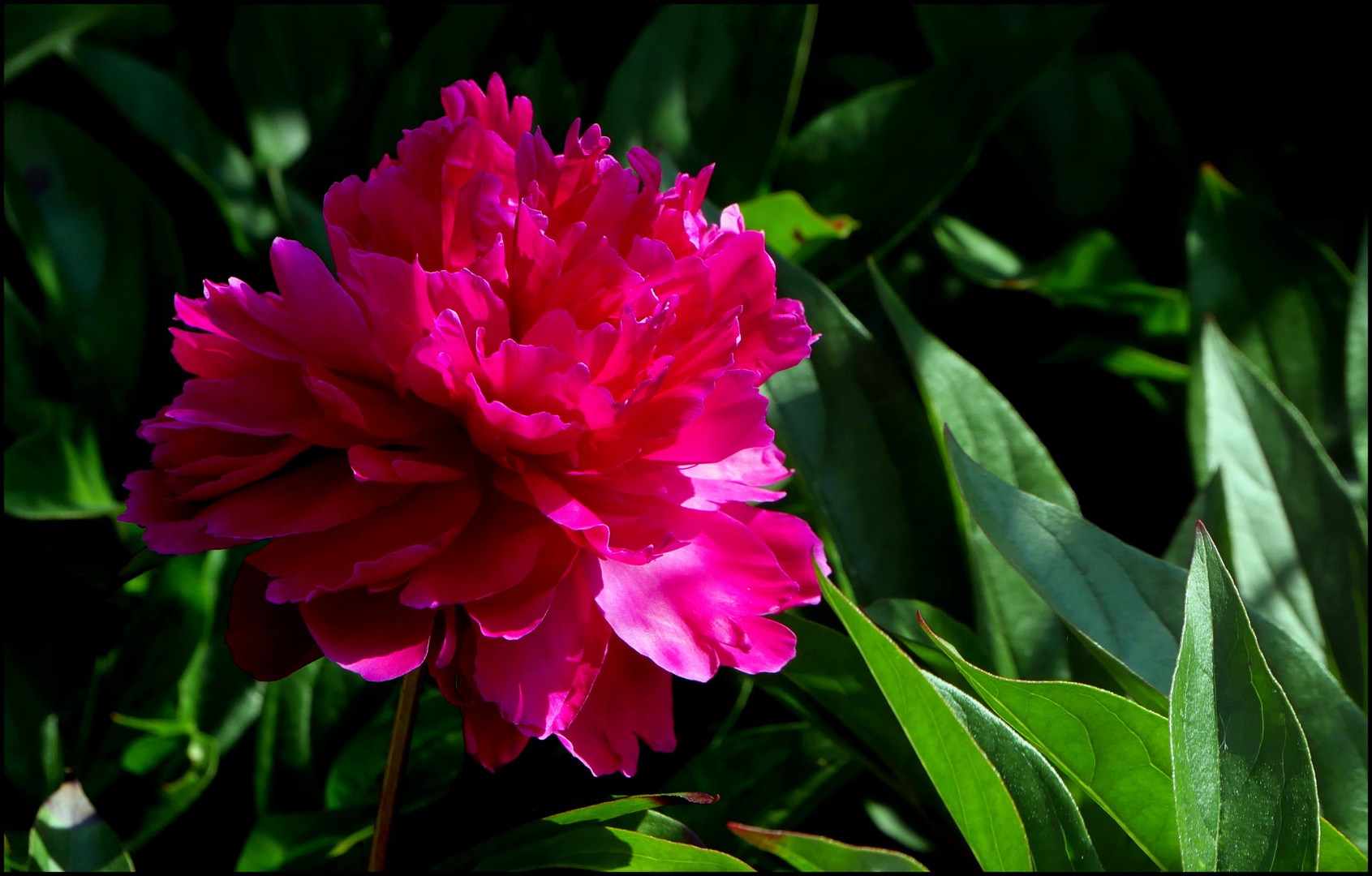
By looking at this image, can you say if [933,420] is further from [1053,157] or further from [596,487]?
[1053,157]

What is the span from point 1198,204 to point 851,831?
494 mm

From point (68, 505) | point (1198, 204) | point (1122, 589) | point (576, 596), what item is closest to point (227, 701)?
point (68, 505)

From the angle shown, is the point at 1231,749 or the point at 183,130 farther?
the point at 183,130

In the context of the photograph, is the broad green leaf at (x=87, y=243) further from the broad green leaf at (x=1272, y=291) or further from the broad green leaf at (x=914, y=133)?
the broad green leaf at (x=1272, y=291)

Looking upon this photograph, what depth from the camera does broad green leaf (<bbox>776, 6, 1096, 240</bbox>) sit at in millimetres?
716

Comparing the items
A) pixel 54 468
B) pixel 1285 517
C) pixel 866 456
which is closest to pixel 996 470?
pixel 866 456

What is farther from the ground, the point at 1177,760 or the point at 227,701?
the point at 1177,760

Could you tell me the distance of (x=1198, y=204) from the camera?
729mm

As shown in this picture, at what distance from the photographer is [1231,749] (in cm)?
36

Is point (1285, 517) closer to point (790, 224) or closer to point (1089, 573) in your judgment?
point (1089, 573)

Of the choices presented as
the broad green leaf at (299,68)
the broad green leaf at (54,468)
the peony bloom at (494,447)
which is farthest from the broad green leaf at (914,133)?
the broad green leaf at (54,468)

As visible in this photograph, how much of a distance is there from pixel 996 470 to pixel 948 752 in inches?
8.4

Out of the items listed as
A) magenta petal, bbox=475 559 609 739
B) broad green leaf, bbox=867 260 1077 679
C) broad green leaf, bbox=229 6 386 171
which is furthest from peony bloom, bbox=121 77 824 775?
broad green leaf, bbox=229 6 386 171

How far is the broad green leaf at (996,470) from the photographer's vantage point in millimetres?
535
